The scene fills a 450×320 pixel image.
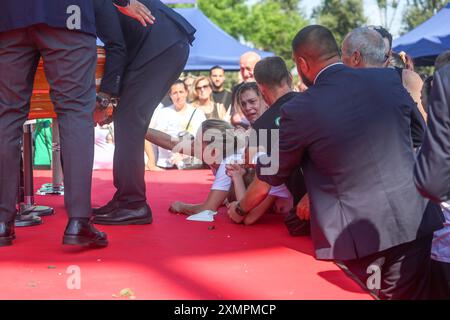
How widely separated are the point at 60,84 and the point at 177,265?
37.3 inches

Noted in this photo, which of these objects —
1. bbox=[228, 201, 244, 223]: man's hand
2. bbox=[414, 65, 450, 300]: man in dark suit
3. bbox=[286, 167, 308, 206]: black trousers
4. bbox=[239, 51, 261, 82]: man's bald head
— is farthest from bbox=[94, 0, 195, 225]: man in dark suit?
bbox=[239, 51, 261, 82]: man's bald head

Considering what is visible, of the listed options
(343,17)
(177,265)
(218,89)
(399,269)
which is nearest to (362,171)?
(399,269)

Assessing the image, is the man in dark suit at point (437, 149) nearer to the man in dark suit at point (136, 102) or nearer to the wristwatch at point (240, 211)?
the wristwatch at point (240, 211)

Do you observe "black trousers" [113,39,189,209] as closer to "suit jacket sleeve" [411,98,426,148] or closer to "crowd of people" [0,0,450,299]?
"crowd of people" [0,0,450,299]

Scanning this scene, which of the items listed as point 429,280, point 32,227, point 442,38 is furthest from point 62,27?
point 442,38

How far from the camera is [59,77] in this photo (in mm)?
3078

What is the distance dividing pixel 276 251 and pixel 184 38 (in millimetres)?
1520

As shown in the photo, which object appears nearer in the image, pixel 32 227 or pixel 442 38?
pixel 32 227

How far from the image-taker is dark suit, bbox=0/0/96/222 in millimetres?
3045

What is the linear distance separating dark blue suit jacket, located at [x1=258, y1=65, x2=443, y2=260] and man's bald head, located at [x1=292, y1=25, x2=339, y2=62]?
0.16 meters

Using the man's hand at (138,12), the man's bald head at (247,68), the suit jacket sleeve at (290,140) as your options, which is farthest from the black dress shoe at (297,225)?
the man's bald head at (247,68)
